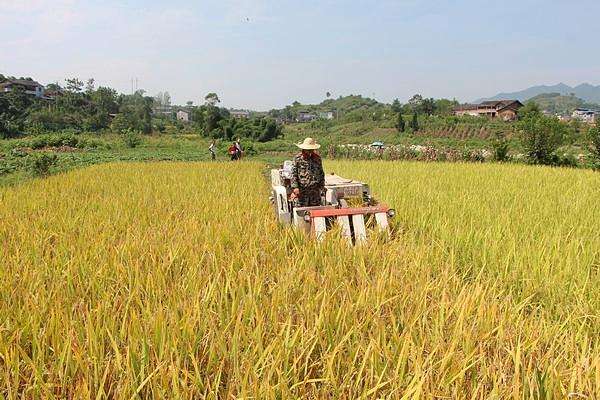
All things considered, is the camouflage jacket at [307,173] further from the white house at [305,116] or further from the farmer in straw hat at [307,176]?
the white house at [305,116]

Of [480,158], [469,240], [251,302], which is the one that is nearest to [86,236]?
[251,302]

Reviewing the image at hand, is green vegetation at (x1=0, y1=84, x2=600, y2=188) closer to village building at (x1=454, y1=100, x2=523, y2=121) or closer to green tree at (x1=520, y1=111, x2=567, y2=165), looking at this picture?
green tree at (x1=520, y1=111, x2=567, y2=165)

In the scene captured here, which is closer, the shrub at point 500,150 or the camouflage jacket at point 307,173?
the camouflage jacket at point 307,173

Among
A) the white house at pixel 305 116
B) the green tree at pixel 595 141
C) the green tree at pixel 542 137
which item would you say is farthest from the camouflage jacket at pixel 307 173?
the white house at pixel 305 116

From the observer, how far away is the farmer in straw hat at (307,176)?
444 centimetres

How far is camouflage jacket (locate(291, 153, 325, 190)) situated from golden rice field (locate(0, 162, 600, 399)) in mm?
591

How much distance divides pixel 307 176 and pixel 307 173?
1.3 inches

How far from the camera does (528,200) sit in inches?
227

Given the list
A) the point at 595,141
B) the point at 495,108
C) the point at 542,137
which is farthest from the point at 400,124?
the point at 495,108

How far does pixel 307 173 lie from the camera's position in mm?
4453

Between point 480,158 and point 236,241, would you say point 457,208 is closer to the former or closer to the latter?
point 236,241

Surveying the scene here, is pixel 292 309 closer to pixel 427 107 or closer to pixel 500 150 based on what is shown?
pixel 500 150

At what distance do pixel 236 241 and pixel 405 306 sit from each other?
67.7 inches

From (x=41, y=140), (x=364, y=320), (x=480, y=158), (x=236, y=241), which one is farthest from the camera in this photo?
(x=41, y=140)
